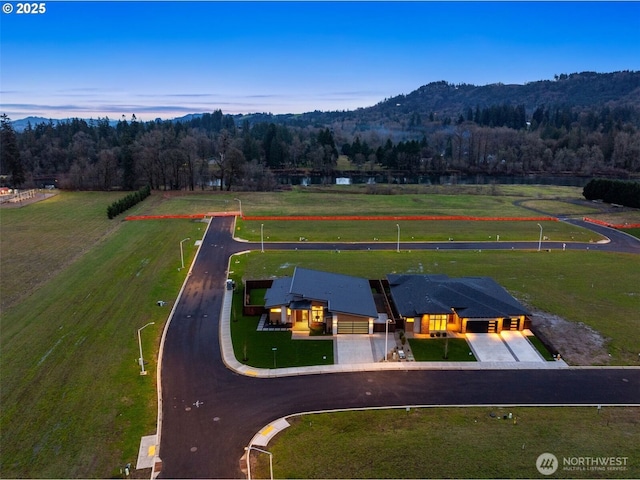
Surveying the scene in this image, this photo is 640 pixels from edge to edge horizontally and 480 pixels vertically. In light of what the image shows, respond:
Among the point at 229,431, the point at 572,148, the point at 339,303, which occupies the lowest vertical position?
the point at 229,431

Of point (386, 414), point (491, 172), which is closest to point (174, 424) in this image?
point (386, 414)

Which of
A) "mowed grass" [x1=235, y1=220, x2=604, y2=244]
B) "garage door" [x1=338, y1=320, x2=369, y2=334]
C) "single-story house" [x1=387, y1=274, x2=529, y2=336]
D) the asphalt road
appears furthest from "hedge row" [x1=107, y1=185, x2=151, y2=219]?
"single-story house" [x1=387, y1=274, x2=529, y2=336]

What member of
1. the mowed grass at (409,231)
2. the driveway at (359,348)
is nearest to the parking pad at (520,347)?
the driveway at (359,348)

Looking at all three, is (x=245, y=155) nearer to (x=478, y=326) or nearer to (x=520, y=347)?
(x=478, y=326)

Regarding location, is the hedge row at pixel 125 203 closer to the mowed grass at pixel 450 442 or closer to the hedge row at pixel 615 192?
the mowed grass at pixel 450 442

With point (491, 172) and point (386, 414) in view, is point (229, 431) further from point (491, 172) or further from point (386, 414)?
point (491, 172)

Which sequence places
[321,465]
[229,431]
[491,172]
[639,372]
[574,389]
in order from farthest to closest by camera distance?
1. [491,172]
2. [639,372]
3. [574,389]
4. [229,431]
5. [321,465]
